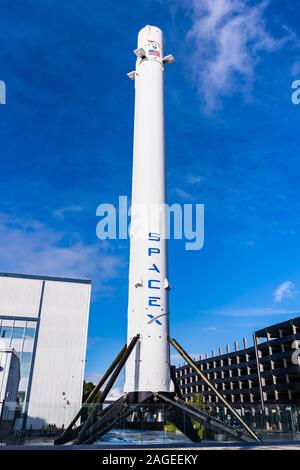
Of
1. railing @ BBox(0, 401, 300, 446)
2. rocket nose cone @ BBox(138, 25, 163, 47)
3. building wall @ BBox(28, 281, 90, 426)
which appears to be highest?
rocket nose cone @ BBox(138, 25, 163, 47)

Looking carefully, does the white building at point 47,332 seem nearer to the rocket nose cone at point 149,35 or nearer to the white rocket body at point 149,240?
the white rocket body at point 149,240

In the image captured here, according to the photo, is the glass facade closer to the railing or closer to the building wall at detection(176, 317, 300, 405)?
the railing

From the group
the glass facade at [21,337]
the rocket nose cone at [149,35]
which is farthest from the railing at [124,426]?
the rocket nose cone at [149,35]

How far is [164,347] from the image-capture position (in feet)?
52.6

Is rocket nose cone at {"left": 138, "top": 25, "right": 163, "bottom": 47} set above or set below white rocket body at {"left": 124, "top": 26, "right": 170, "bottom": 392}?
above

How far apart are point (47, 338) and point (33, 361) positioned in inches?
78.8

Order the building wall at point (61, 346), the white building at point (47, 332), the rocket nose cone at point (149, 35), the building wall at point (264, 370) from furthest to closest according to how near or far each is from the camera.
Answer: the building wall at point (264, 370) < the white building at point (47, 332) < the building wall at point (61, 346) < the rocket nose cone at point (149, 35)

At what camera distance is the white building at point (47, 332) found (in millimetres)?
29391

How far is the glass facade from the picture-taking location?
30.2m

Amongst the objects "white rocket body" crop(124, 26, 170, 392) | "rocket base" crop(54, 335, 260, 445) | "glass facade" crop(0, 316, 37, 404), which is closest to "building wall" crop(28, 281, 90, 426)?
"glass facade" crop(0, 316, 37, 404)

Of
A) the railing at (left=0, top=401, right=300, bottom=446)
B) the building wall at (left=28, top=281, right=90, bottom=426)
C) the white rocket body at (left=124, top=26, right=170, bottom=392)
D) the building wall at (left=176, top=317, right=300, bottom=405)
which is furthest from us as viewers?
the building wall at (left=176, top=317, right=300, bottom=405)

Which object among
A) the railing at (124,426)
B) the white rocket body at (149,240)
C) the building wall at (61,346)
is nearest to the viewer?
the railing at (124,426)
